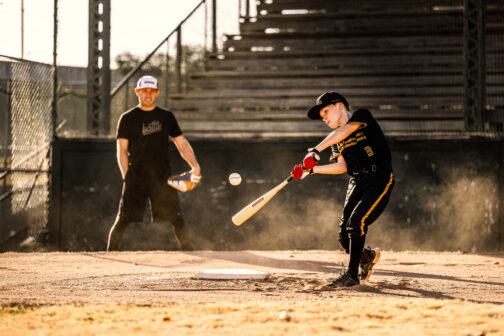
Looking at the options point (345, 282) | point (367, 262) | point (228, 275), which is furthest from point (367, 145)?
point (228, 275)

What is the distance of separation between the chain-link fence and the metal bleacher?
9.19 feet

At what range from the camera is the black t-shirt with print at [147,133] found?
30.7 ft

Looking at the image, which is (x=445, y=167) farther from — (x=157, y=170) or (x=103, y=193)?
(x=103, y=193)

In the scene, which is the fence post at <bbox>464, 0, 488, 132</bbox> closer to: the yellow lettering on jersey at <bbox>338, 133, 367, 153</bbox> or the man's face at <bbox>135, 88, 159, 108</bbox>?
the man's face at <bbox>135, 88, 159, 108</bbox>

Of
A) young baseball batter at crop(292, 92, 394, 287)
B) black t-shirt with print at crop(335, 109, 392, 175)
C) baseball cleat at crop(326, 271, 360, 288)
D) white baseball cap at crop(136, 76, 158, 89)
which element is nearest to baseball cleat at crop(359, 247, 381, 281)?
young baseball batter at crop(292, 92, 394, 287)

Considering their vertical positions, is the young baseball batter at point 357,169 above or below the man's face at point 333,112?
below

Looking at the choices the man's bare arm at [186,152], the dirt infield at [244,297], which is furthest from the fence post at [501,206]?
the man's bare arm at [186,152]

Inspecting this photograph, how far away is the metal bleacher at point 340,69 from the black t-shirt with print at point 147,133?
2.97 m

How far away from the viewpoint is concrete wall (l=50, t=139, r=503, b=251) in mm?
11656

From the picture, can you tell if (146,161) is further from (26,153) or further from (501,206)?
(501,206)

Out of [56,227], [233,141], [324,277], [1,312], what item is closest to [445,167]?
[233,141]

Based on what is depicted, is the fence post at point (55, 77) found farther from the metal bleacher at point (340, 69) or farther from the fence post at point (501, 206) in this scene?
the fence post at point (501, 206)

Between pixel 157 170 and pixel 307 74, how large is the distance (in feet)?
24.5

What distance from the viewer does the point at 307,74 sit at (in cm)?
1616
